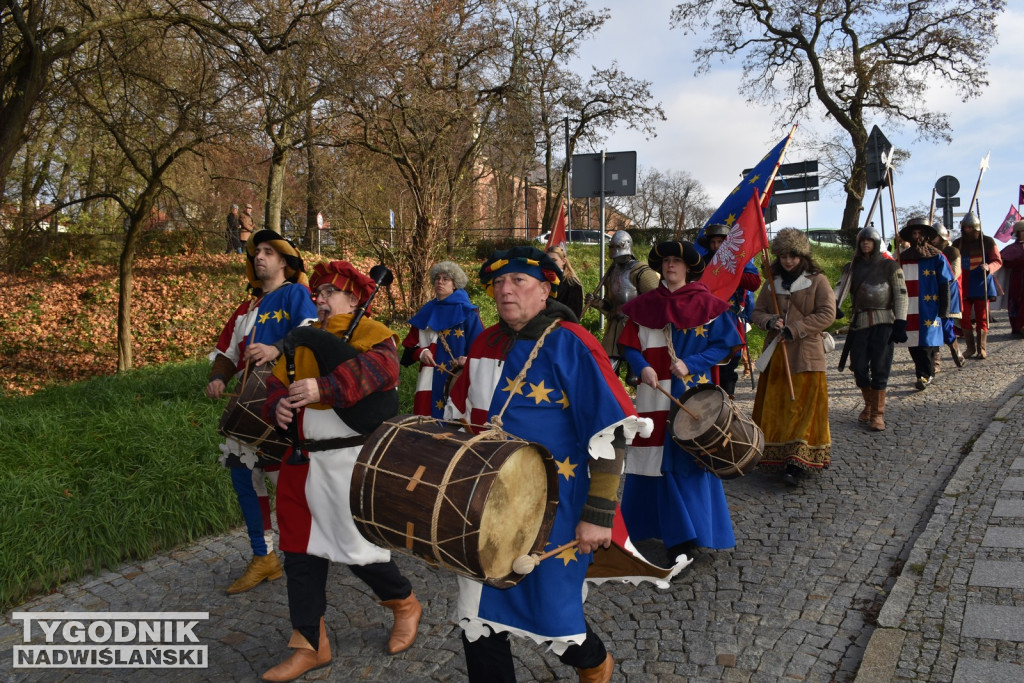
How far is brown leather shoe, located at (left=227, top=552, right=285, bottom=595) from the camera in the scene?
4570mm

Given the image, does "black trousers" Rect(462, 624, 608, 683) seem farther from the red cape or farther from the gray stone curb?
the red cape

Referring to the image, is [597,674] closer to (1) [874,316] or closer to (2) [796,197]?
(1) [874,316]

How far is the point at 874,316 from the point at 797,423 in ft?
7.26

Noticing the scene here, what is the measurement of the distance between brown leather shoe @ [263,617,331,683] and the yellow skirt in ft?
12.7

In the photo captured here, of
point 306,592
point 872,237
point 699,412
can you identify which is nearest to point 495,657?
point 306,592

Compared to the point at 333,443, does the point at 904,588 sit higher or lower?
lower

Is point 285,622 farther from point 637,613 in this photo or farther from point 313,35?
point 313,35

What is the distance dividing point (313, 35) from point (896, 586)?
917 centimetres

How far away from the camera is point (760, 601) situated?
4.18 metres

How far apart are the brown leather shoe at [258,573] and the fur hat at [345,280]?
1.79 m

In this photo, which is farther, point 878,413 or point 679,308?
point 878,413

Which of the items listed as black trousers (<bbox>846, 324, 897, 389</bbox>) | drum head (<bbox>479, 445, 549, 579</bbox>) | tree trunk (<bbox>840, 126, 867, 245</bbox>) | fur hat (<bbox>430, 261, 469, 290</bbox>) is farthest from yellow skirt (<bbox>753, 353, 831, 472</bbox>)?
tree trunk (<bbox>840, 126, 867, 245</bbox>)

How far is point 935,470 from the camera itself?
6.47 metres

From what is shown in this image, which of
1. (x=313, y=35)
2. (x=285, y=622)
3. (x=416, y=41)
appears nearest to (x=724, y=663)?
(x=285, y=622)
